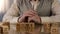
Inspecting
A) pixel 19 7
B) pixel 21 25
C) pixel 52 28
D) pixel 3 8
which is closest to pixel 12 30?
pixel 21 25

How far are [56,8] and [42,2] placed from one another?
0.60 feet

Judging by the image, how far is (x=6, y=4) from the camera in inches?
85.5

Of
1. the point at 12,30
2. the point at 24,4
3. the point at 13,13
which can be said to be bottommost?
the point at 12,30

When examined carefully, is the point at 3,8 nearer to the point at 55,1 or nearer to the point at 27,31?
the point at 55,1

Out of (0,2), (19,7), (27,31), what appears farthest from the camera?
Result: (0,2)

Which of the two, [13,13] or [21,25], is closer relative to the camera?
[21,25]

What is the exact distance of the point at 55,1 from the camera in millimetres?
1689

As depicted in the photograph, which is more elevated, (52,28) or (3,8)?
(3,8)

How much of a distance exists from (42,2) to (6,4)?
2.41ft

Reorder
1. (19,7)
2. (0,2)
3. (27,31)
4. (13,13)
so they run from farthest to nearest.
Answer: (0,2) < (19,7) < (13,13) < (27,31)

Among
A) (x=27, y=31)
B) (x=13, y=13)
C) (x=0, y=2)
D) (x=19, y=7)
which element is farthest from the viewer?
(x=0, y=2)

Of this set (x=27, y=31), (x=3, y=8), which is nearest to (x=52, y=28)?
(x=27, y=31)

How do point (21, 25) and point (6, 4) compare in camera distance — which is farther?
point (6, 4)

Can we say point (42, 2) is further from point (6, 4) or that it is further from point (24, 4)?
point (6, 4)
